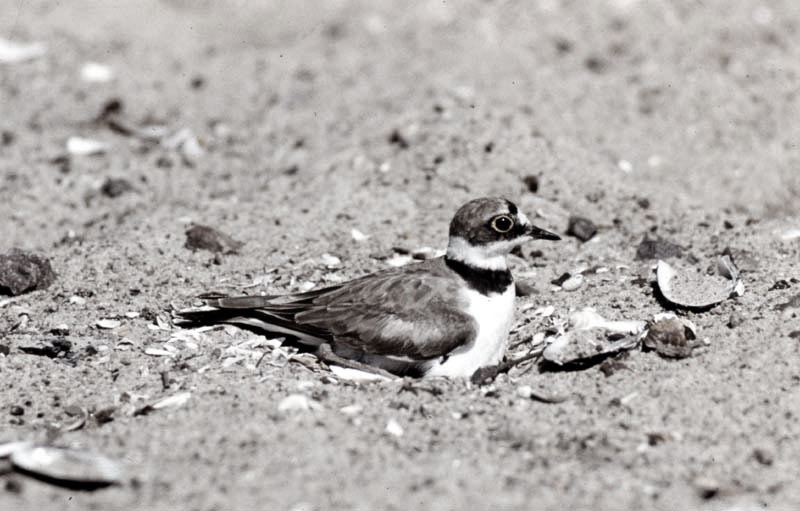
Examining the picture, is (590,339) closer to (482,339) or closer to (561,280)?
(482,339)

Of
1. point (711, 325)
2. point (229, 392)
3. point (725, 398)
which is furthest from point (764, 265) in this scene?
point (229, 392)

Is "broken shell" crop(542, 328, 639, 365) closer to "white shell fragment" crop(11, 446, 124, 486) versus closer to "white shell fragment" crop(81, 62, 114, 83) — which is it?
"white shell fragment" crop(11, 446, 124, 486)

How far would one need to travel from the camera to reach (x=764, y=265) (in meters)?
6.30

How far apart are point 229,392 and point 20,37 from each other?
7009 mm

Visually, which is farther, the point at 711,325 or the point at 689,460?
the point at 711,325

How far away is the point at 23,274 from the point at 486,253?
2725 mm

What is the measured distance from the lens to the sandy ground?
443cm

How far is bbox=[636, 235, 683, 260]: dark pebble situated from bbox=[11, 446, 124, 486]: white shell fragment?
11.8 ft

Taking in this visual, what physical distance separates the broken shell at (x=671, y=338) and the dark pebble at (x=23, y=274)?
3457mm

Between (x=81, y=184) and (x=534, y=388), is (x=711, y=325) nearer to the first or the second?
(x=534, y=388)

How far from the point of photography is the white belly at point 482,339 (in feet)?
17.7

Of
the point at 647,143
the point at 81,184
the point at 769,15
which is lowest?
the point at 81,184

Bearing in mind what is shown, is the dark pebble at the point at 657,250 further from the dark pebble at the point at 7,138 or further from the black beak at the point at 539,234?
the dark pebble at the point at 7,138

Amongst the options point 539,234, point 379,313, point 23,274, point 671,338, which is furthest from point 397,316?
point 23,274
